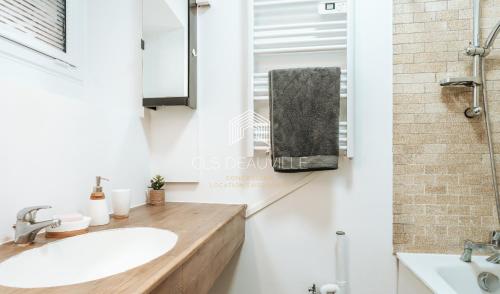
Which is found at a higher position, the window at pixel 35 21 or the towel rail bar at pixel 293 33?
the towel rail bar at pixel 293 33

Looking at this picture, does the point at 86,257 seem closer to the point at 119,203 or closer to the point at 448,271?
the point at 119,203

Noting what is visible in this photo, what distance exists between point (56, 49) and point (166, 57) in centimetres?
52

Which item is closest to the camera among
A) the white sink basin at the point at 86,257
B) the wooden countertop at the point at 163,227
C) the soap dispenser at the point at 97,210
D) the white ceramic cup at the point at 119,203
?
the wooden countertop at the point at 163,227

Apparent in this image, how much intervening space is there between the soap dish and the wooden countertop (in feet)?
0.09

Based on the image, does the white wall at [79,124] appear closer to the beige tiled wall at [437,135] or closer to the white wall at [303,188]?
the white wall at [303,188]

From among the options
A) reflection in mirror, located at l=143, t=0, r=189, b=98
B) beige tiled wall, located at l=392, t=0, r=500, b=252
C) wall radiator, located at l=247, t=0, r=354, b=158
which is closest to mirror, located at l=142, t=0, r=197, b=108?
reflection in mirror, located at l=143, t=0, r=189, b=98

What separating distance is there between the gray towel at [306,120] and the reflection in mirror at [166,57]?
1.66 feet

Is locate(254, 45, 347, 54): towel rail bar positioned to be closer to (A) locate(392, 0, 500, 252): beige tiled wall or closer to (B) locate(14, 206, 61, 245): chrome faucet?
(A) locate(392, 0, 500, 252): beige tiled wall

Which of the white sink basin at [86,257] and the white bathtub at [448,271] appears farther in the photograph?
the white bathtub at [448,271]

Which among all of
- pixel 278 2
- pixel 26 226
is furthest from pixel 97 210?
pixel 278 2

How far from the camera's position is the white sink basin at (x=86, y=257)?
0.67 m

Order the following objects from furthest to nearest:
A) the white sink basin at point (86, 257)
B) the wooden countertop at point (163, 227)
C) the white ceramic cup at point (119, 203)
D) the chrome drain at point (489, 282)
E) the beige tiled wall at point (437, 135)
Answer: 1. the beige tiled wall at point (437, 135)
2. the chrome drain at point (489, 282)
3. the white ceramic cup at point (119, 203)
4. the white sink basin at point (86, 257)
5. the wooden countertop at point (163, 227)

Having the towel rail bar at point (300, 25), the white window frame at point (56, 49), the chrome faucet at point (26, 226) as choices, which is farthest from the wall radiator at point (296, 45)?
the chrome faucet at point (26, 226)

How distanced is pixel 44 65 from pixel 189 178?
83 cm
